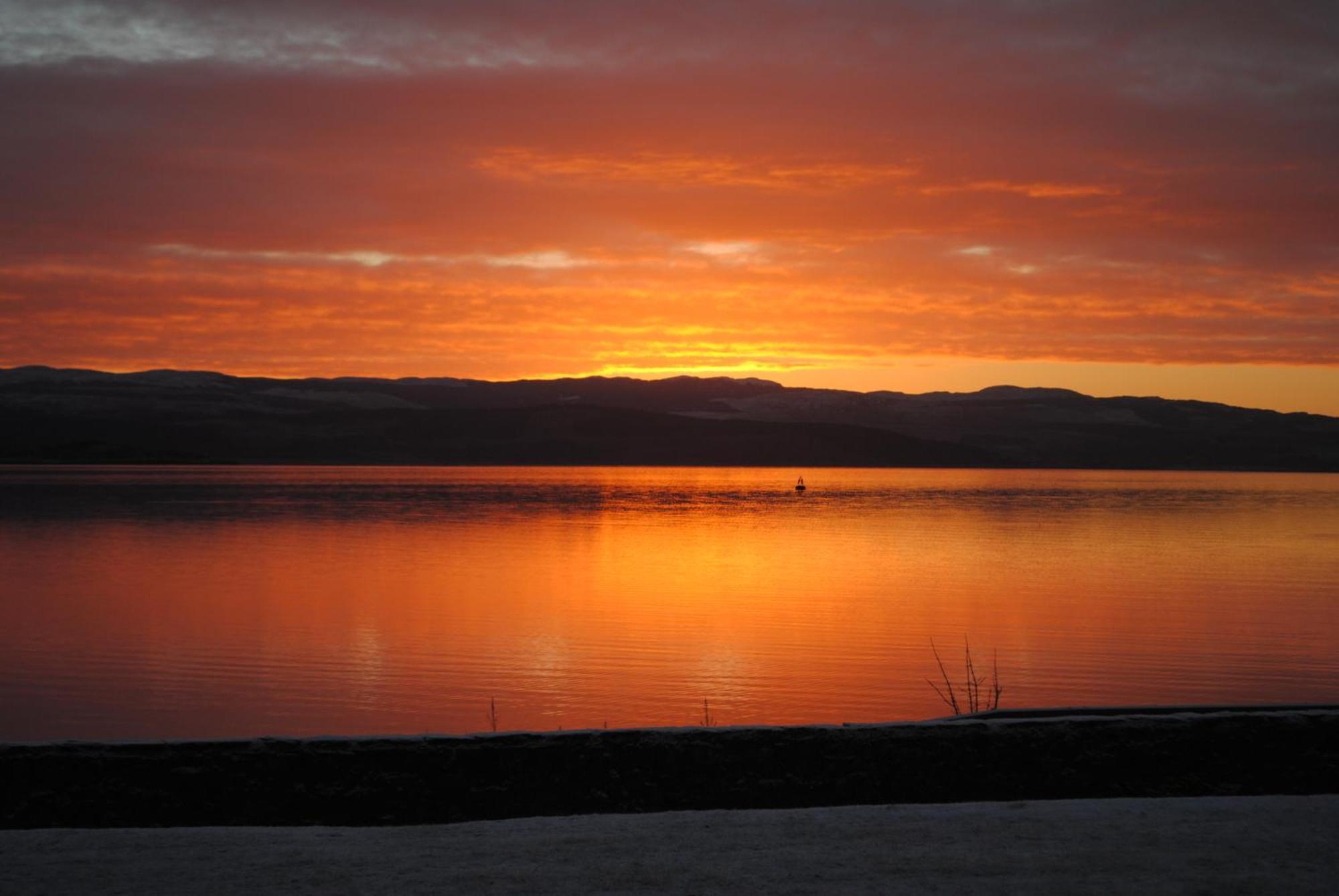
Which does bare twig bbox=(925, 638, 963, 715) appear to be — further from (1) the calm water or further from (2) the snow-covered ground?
(2) the snow-covered ground

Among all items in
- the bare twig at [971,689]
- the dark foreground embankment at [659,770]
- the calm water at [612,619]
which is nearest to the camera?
the dark foreground embankment at [659,770]

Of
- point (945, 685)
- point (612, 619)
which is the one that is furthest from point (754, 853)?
point (612, 619)

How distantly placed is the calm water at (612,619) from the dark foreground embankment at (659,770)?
1045 cm

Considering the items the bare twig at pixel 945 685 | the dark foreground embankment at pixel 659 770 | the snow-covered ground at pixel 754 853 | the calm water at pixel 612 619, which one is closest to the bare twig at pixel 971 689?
the bare twig at pixel 945 685

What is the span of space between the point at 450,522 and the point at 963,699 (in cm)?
4784

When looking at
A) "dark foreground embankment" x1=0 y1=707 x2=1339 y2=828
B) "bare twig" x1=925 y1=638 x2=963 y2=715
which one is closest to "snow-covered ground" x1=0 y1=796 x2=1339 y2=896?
"dark foreground embankment" x1=0 y1=707 x2=1339 y2=828

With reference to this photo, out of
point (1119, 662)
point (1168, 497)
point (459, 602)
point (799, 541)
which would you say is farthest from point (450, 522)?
point (1168, 497)

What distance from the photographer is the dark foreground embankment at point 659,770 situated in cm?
669

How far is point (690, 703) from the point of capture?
19016mm

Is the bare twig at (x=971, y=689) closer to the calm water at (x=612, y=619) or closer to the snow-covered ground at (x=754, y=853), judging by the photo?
the calm water at (x=612, y=619)

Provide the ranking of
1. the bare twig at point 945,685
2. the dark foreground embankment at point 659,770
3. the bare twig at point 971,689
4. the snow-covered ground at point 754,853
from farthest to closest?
the bare twig at point 971,689 < the bare twig at point 945,685 < the dark foreground embankment at point 659,770 < the snow-covered ground at point 754,853

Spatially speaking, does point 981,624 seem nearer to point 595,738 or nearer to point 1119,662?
point 1119,662

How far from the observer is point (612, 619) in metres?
29.2

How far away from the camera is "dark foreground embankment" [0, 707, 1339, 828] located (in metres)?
6.69
